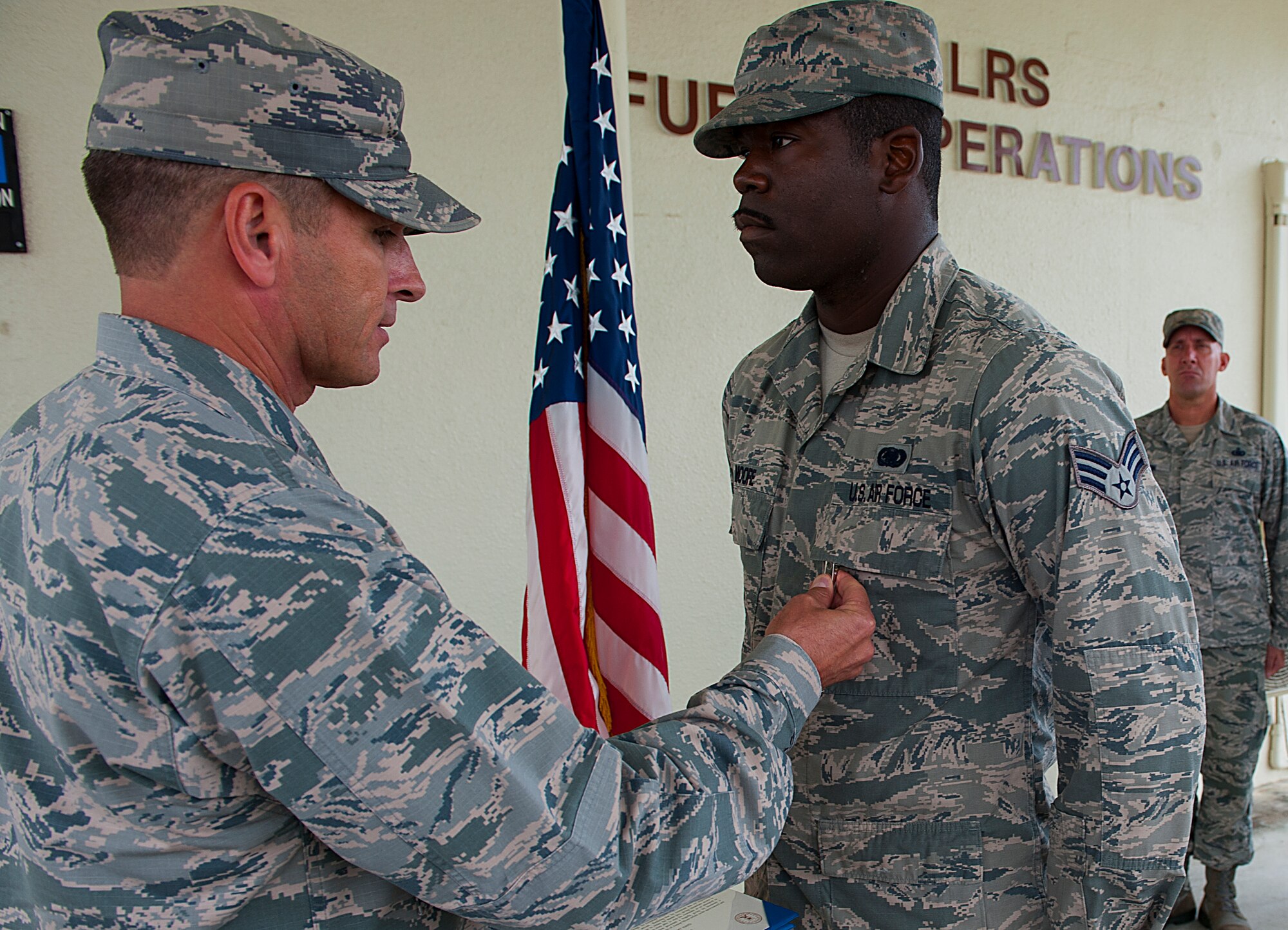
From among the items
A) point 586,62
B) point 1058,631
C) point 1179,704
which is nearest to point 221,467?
point 1058,631

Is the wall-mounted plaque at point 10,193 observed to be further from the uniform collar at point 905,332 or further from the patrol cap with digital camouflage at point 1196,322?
the patrol cap with digital camouflage at point 1196,322

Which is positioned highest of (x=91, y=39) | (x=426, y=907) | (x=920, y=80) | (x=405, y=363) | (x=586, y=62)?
(x=91, y=39)

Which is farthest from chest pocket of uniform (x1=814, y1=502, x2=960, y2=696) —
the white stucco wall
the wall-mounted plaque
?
the wall-mounted plaque

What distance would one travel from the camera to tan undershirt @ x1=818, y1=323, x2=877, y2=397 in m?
1.50

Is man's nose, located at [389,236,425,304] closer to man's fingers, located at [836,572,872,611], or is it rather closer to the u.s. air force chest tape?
man's fingers, located at [836,572,872,611]

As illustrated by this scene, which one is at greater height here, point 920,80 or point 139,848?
point 920,80

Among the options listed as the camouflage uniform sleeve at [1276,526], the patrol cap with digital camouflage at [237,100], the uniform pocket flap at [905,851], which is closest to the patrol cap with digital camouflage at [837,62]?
the patrol cap with digital camouflage at [237,100]

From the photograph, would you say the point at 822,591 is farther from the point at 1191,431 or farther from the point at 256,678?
the point at 1191,431

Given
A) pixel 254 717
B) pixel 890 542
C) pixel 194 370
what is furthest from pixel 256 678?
pixel 890 542

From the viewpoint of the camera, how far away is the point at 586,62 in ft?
6.08

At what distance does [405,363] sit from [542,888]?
198cm

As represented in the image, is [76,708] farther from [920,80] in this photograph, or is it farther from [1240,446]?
[1240,446]

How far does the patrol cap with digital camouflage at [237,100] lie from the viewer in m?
0.78

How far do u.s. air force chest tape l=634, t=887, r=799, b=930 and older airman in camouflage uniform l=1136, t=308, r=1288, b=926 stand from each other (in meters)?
2.76
